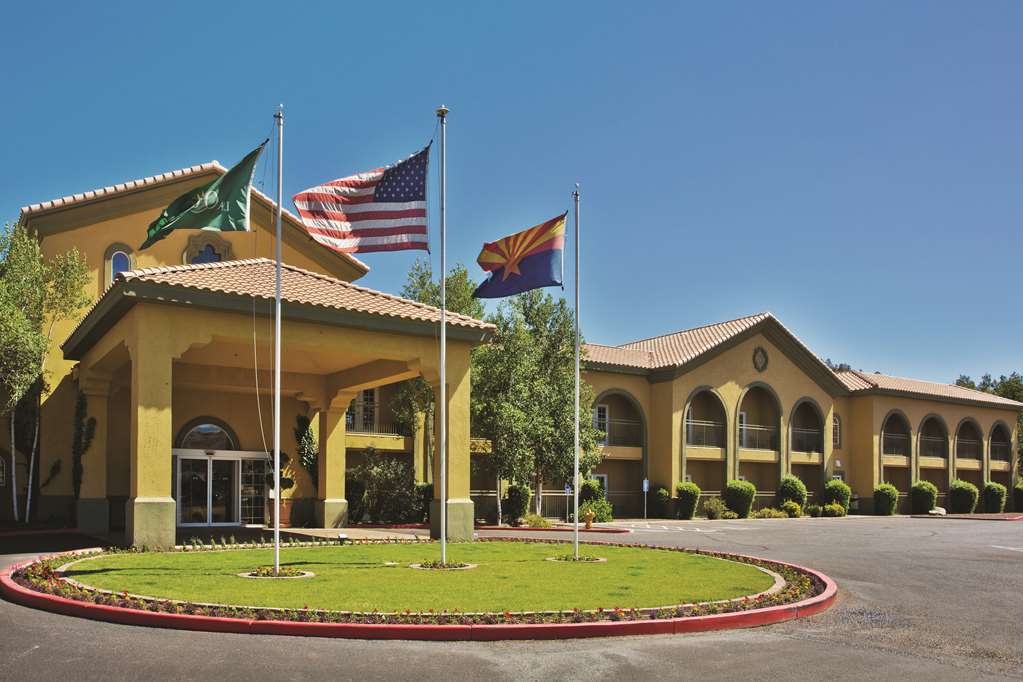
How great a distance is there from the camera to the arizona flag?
56.5 ft

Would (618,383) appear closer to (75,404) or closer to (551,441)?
(551,441)

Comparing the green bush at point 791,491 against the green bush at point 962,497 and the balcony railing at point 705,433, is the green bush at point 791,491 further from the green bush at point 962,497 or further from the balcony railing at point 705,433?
the green bush at point 962,497

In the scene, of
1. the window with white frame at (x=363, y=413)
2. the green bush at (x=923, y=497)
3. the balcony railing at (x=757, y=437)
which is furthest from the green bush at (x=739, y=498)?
the window with white frame at (x=363, y=413)

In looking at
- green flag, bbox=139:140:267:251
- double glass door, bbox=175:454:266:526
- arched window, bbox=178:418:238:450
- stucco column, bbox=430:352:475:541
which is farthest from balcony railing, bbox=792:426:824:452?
green flag, bbox=139:140:267:251

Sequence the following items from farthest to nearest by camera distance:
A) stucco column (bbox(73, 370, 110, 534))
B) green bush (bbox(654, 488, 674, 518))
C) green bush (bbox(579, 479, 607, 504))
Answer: green bush (bbox(654, 488, 674, 518)) < green bush (bbox(579, 479, 607, 504)) < stucco column (bbox(73, 370, 110, 534))

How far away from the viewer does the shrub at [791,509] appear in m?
43.5

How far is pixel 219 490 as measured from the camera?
2691 cm

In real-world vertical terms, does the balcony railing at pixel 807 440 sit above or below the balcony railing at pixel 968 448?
above

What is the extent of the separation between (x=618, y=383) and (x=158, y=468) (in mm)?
25330

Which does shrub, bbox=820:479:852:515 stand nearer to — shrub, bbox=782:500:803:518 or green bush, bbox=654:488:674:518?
shrub, bbox=782:500:803:518

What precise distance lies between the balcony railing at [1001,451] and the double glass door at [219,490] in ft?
160

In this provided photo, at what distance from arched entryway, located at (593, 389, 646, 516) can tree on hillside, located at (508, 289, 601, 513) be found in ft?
14.2

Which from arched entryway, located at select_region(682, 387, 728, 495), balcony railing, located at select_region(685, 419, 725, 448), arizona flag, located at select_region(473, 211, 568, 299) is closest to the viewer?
arizona flag, located at select_region(473, 211, 568, 299)

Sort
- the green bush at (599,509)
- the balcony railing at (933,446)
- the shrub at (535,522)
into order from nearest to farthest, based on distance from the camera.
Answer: the shrub at (535,522)
the green bush at (599,509)
the balcony railing at (933,446)
